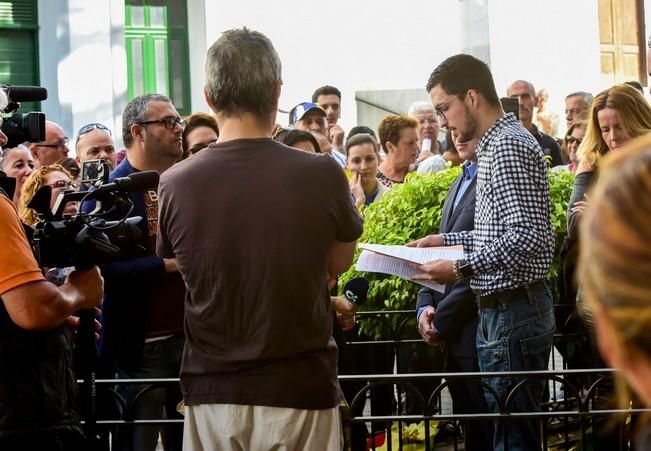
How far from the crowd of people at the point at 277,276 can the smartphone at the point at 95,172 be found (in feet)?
0.16

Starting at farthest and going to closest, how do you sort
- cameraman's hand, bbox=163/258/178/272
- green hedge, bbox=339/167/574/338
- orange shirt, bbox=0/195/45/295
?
1. green hedge, bbox=339/167/574/338
2. cameraman's hand, bbox=163/258/178/272
3. orange shirt, bbox=0/195/45/295

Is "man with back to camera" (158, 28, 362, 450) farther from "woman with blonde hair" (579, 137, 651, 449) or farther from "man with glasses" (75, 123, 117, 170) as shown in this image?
"man with glasses" (75, 123, 117, 170)

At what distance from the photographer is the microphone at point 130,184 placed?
403 centimetres

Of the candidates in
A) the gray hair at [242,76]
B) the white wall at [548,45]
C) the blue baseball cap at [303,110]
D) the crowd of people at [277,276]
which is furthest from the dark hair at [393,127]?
the white wall at [548,45]

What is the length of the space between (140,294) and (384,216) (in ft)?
5.98

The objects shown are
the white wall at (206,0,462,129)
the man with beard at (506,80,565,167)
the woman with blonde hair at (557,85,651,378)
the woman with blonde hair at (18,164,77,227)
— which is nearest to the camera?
the woman with blonde hair at (557,85,651,378)

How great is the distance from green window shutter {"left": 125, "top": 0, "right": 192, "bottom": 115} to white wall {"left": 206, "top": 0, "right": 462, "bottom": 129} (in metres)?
0.53

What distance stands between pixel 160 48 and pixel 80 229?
13382 mm

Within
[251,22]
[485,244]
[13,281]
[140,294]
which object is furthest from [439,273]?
[251,22]

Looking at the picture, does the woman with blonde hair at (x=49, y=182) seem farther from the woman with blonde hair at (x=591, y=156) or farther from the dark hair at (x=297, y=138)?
the woman with blonde hair at (x=591, y=156)

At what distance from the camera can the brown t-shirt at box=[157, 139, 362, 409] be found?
11.3 feet

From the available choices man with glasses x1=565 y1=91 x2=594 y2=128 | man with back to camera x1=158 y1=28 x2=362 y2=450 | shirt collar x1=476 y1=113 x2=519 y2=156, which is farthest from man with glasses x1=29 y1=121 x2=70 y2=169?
man with back to camera x1=158 y1=28 x2=362 y2=450

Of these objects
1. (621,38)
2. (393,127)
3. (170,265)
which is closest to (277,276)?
(170,265)

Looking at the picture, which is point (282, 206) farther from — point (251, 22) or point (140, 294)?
point (251, 22)
